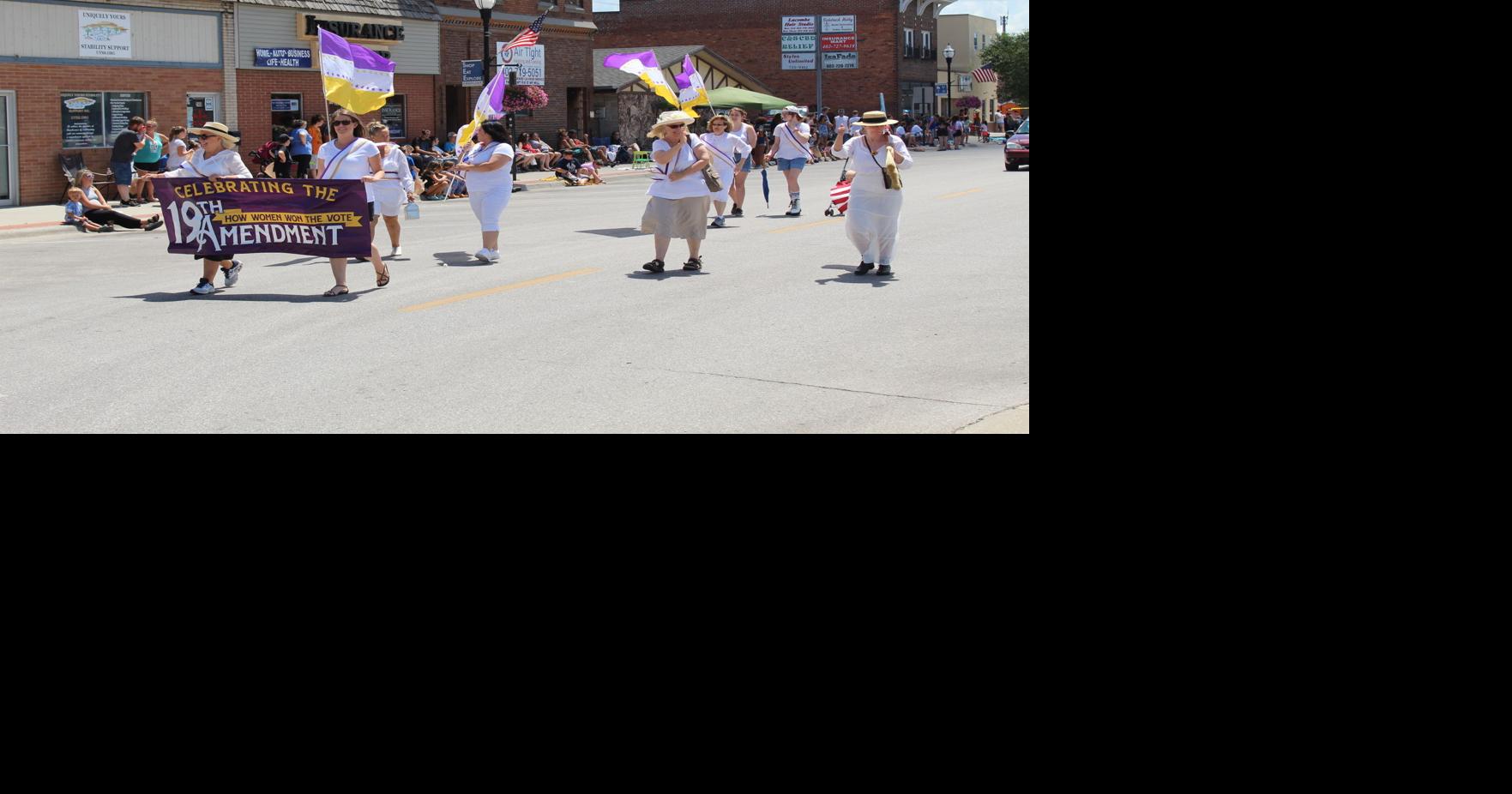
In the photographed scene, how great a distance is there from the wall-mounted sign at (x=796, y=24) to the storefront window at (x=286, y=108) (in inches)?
1573

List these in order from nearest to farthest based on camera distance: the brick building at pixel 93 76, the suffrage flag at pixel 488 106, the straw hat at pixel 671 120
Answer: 1. the straw hat at pixel 671 120
2. the suffrage flag at pixel 488 106
3. the brick building at pixel 93 76

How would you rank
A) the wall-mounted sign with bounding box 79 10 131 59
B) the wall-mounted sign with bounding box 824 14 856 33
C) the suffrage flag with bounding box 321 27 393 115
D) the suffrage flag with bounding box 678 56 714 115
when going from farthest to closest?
the wall-mounted sign with bounding box 824 14 856 33 → the wall-mounted sign with bounding box 79 10 131 59 → the suffrage flag with bounding box 678 56 714 115 → the suffrage flag with bounding box 321 27 393 115

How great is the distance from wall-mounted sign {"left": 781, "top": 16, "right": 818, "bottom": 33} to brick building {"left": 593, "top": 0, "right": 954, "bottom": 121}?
7cm

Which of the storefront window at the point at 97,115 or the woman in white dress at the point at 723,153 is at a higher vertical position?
the storefront window at the point at 97,115

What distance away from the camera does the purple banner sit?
14.2 meters

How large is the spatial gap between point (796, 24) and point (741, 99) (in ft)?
65.3

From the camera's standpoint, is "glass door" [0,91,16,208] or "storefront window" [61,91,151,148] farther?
"storefront window" [61,91,151,148]

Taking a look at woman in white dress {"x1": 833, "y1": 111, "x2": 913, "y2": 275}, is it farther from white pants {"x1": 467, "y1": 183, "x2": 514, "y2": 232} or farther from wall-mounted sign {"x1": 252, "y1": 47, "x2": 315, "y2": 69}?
wall-mounted sign {"x1": 252, "y1": 47, "x2": 315, "y2": 69}

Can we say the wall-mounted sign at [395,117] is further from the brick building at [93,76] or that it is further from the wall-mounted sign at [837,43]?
the wall-mounted sign at [837,43]

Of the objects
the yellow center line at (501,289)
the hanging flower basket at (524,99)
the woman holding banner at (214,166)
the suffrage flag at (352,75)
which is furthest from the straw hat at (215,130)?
the hanging flower basket at (524,99)

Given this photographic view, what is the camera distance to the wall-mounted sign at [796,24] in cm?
7100

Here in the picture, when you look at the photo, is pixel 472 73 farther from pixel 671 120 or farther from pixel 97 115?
pixel 671 120

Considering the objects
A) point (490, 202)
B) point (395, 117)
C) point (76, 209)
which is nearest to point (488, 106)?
point (490, 202)

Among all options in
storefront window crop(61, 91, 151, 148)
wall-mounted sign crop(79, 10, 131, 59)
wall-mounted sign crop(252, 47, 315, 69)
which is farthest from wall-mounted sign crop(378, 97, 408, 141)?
wall-mounted sign crop(79, 10, 131, 59)
